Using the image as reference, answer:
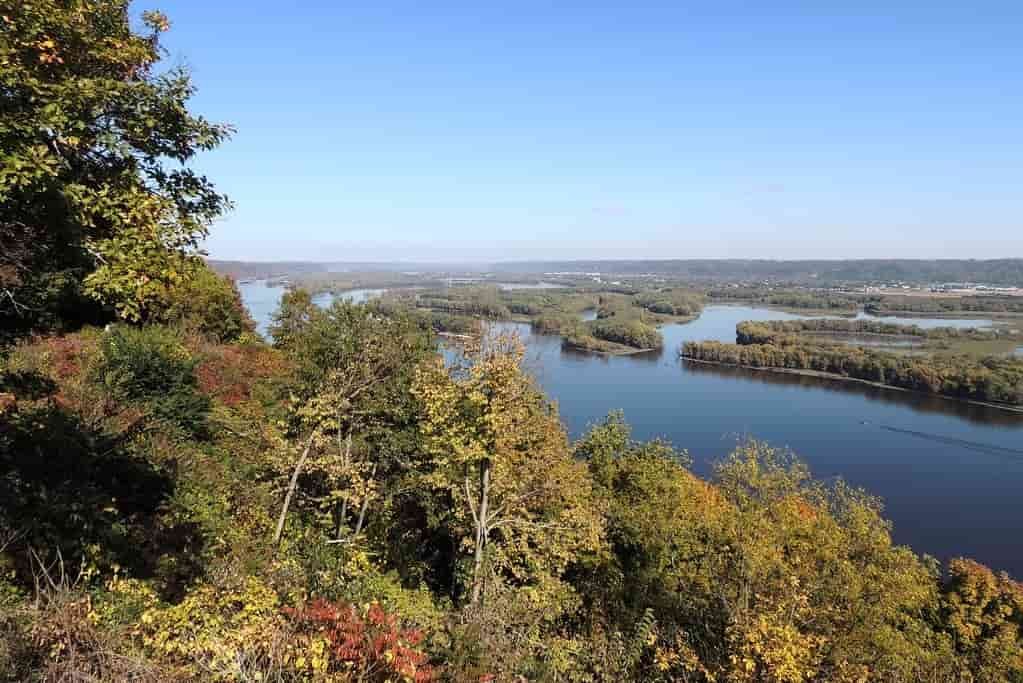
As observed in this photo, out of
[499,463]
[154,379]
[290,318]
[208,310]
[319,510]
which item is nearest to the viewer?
[499,463]

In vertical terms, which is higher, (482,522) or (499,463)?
(499,463)

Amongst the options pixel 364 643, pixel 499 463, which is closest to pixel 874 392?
pixel 499 463

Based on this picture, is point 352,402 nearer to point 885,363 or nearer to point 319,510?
point 319,510

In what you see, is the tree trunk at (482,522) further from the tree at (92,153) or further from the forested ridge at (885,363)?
the forested ridge at (885,363)

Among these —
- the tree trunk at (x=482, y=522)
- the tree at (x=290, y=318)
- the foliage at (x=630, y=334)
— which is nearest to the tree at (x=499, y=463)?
the tree trunk at (x=482, y=522)

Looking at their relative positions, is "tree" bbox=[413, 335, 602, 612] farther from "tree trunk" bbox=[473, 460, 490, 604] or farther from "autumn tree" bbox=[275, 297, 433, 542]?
"autumn tree" bbox=[275, 297, 433, 542]

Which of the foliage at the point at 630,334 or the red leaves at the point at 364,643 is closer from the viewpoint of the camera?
the red leaves at the point at 364,643
